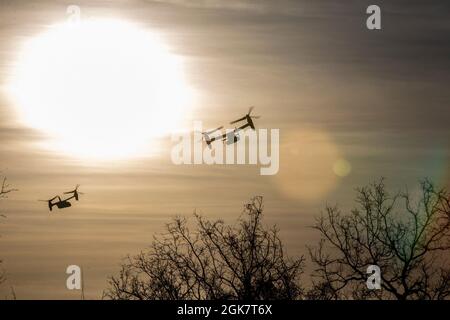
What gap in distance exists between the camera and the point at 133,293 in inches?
1727

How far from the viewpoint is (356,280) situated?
42.1 metres

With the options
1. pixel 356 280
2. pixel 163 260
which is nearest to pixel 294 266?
pixel 356 280
